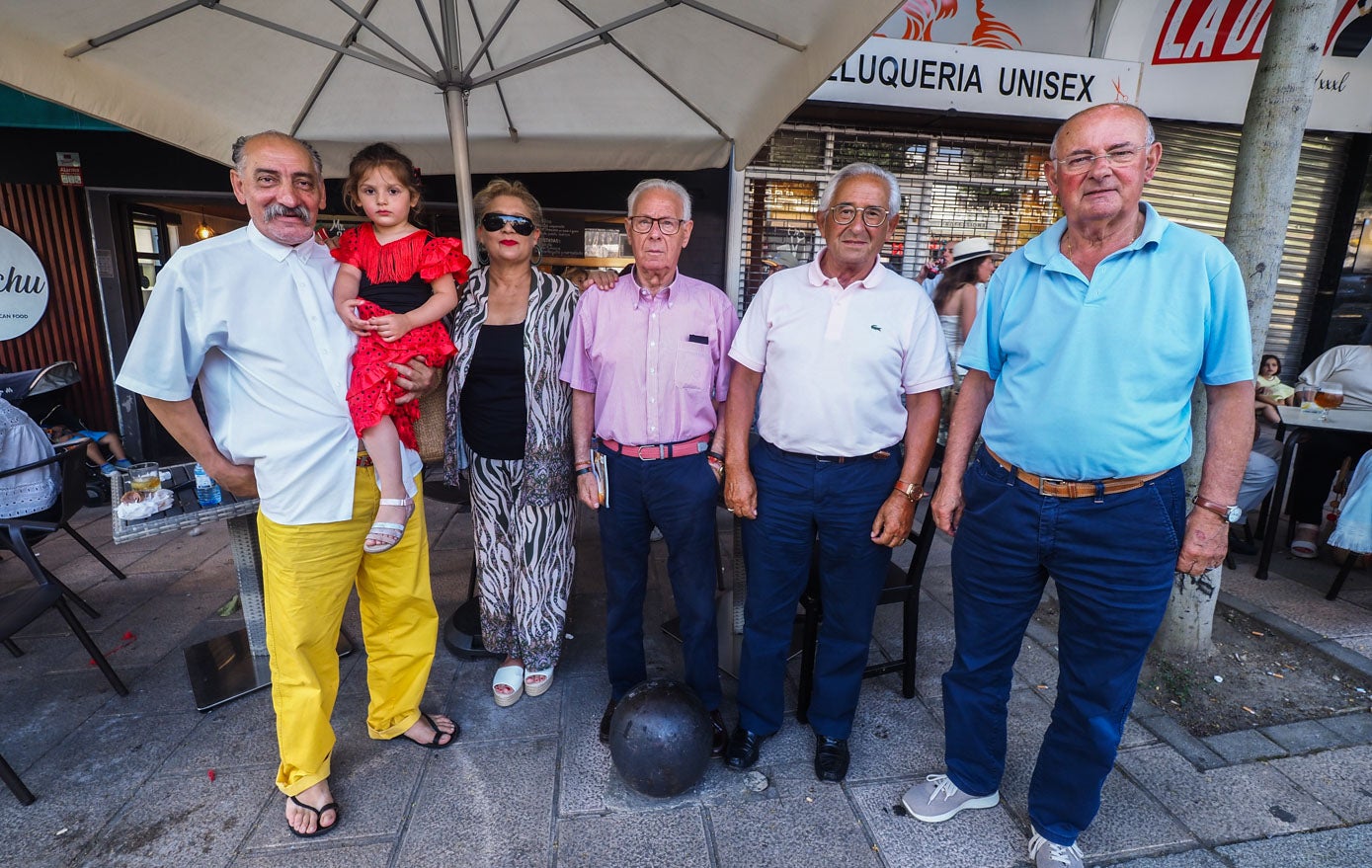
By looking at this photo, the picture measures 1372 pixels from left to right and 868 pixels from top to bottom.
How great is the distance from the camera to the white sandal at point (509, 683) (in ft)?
8.93

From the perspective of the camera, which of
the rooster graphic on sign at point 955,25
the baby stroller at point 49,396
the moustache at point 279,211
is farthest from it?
the rooster graphic on sign at point 955,25

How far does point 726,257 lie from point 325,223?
3.93 meters

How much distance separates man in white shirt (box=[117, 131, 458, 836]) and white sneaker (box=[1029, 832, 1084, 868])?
7.53 feet

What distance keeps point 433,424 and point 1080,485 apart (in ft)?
7.67

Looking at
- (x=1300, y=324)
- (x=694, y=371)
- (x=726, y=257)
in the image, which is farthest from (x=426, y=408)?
(x=1300, y=324)

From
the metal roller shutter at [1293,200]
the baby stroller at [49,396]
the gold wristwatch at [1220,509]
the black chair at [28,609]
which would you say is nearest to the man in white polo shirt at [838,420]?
the gold wristwatch at [1220,509]

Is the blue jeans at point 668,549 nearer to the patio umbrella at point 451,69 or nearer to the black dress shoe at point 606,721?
the black dress shoe at point 606,721

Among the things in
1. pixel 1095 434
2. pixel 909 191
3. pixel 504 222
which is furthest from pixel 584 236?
pixel 1095 434

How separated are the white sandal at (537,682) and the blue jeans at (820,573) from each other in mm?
927

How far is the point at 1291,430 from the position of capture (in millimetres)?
4148

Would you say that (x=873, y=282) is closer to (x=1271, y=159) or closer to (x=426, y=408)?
(x=426, y=408)

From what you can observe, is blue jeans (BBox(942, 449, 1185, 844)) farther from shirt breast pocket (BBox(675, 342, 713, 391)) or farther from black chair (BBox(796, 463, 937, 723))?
shirt breast pocket (BBox(675, 342, 713, 391))

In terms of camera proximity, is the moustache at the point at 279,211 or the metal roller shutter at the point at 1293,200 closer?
the moustache at the point at 279,211

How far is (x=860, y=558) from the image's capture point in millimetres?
2174
